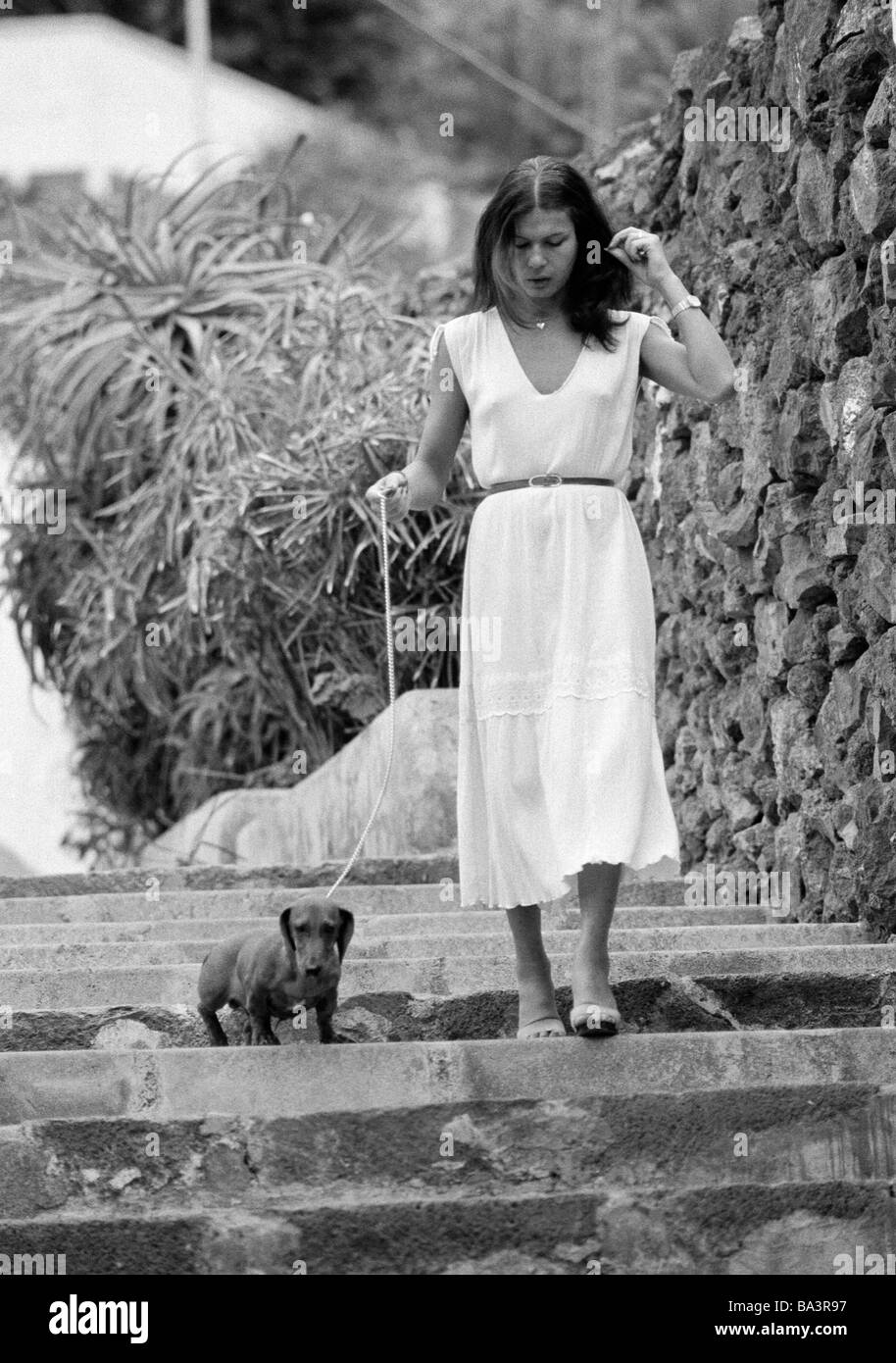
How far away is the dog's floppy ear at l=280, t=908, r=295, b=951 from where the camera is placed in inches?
152

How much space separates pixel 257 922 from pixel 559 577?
5.00ft

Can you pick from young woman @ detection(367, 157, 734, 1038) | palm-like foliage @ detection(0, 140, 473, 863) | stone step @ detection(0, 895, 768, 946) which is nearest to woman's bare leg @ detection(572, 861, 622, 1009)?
young woman @ detection(367, 157, 734, 1038)

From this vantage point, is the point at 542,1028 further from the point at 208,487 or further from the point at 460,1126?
the point at 208,487

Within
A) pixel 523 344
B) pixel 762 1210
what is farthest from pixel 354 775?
pixel 762 1210

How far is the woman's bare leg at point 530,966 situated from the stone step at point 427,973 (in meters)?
0.27

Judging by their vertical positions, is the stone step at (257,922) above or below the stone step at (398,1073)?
above

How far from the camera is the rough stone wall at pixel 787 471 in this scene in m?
4.82

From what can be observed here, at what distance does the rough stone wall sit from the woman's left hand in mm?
806

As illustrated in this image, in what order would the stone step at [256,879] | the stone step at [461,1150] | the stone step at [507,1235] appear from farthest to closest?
the stone step at [256,879] < the stone step at [461,1150] < the stone step at [507,1235]

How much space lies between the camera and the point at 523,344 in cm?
404

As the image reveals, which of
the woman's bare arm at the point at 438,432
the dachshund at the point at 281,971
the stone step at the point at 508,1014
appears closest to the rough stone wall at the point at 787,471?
the stone step at the point at 508,1014

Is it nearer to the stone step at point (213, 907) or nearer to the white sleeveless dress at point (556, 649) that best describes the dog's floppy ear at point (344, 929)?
the white sleeveless dress at point (556, 649)
